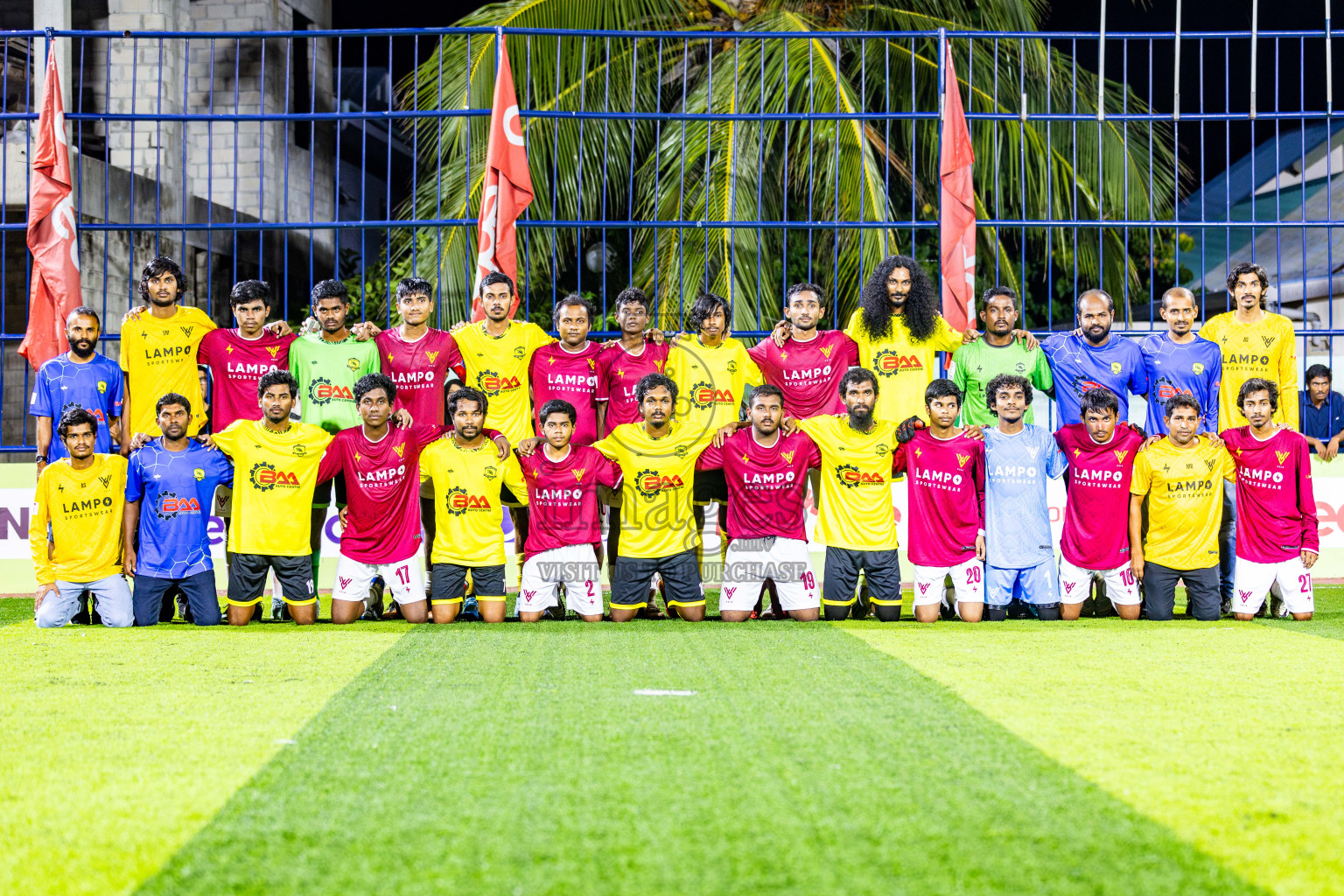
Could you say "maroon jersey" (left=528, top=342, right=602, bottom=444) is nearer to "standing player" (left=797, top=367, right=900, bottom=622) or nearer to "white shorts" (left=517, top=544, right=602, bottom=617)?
"white shorts" (left=517, top=544, right=602, bottom=617)

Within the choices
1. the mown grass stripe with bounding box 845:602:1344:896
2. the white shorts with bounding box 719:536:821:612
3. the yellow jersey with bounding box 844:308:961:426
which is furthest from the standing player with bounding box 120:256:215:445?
the mown grass stripe with bounding box 845:602:1344:896

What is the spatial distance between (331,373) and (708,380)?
228cm

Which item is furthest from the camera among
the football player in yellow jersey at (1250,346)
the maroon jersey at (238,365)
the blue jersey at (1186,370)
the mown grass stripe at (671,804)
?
the football player in yellow jersey at (1250,346)

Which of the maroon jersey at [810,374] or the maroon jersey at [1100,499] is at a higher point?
the maroon jersey at [810,374]

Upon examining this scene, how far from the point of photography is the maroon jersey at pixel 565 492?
24.3ft

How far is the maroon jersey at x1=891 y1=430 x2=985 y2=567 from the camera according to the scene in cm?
750

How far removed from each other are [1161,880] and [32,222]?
8240 mm

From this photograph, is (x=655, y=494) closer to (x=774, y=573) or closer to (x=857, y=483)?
(x=774, y=573)

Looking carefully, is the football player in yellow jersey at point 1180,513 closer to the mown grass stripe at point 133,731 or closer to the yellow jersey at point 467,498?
the yellow jersey at point 467,498

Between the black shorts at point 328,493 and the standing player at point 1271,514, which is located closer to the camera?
the black shorts at point 328,493

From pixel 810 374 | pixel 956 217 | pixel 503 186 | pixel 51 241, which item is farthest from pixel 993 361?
pixel 51 241

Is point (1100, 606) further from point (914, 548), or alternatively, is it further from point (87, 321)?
point (87, 321)

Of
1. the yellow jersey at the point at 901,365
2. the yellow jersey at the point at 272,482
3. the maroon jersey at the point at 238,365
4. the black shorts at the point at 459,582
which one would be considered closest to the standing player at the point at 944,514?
the yellow jersey at the point at 901,365

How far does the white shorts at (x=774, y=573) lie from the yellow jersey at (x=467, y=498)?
1.35 meters
